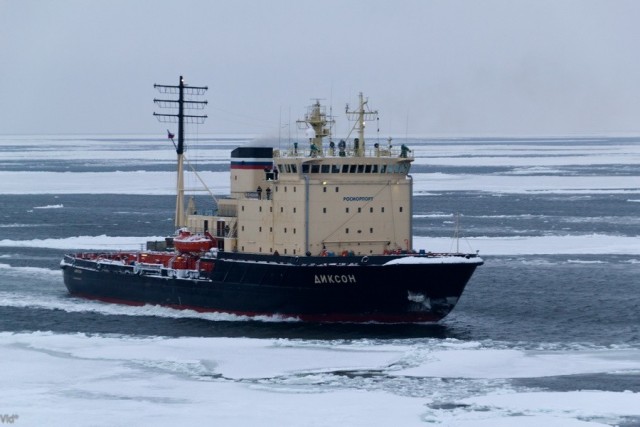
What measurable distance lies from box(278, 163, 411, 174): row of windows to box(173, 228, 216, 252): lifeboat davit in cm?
393

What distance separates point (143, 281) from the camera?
41.5 m

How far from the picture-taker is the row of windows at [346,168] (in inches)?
1495

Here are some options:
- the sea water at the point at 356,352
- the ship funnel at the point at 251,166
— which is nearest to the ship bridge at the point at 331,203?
the ship funnel at the point at 251,166

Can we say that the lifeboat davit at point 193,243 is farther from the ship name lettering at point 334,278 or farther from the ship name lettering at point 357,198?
the ship name lettering at point 334,278

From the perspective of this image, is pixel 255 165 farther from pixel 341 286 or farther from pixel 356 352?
pixel 356 352

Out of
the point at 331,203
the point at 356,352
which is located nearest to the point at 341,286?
the point at 331,203

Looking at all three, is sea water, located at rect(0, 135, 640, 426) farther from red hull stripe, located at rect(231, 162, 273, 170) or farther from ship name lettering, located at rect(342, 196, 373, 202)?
red hull stripe, located at rect(231, 162, 273, 170)

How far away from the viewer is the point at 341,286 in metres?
36.4

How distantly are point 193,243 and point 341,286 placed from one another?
6.54m

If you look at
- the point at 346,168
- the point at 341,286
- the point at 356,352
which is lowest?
the point at 356,352

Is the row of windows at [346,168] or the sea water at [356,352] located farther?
the row of windows at [346,168]

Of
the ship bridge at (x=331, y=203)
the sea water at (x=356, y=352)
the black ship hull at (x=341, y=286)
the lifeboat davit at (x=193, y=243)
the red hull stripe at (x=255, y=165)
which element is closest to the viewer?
the sea water at (x=356, y=352)

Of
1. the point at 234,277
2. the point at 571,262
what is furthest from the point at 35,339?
the point at 571,262

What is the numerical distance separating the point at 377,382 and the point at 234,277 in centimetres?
1113
